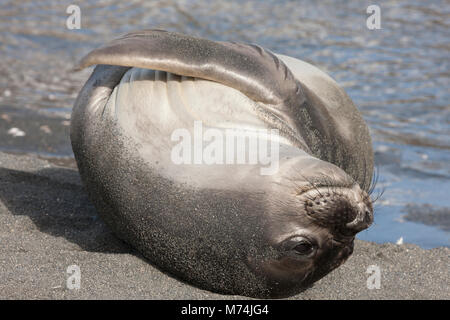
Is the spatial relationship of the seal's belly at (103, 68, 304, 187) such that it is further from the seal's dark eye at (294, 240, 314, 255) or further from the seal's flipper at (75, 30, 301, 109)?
the seal's dark eye at (294, 240, 314, 255)

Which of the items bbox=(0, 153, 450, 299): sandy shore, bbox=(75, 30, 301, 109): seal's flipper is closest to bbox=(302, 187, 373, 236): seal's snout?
bbox=(0, 153, 450, 299): sandy shore

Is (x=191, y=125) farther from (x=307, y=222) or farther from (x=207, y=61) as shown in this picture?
(x=307, y=222)


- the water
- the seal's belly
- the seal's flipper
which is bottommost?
the water

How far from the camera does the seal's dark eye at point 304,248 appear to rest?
12.5 feet

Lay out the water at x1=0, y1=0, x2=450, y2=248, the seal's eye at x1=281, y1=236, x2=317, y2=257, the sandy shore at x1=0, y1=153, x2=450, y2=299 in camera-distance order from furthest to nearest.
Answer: the water at x1=0, y1=0, x2=450, y2=248 < the sandy shore at x1=0, y1=153, x2=450, y2=299 < the seal's eye at x1=281, y1=236, x2=317, y2=257

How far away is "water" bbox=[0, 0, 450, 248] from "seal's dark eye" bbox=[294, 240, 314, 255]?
1.76m

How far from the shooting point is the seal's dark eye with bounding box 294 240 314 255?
150 inches

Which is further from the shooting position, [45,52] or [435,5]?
[435,5]

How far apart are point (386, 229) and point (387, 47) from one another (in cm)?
637

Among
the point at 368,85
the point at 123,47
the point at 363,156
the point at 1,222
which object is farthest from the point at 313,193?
the point at 368,85

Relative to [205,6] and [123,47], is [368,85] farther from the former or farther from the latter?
[123,47]

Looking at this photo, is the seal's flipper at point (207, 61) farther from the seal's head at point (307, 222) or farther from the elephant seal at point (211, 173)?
the seal's head at point (307, 222)

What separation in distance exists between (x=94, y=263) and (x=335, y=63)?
732 cm

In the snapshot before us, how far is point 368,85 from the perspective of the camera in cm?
1000
